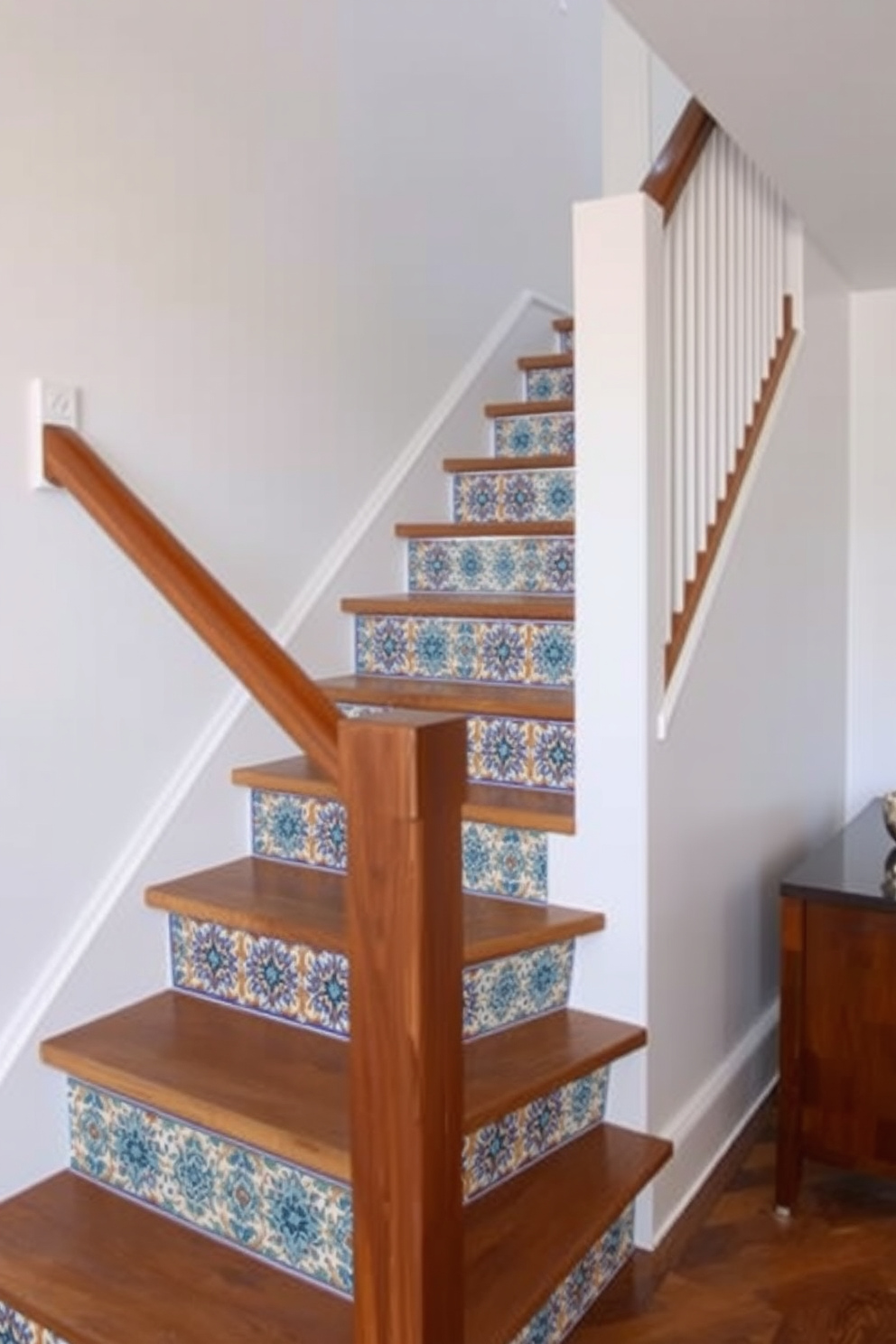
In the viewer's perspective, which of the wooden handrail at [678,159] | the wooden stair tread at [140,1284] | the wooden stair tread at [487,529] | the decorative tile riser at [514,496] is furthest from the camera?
the decorative tile riser at [514,496]

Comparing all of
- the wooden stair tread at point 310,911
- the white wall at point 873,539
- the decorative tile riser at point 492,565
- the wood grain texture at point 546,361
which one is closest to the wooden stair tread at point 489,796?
the wooden stair tread at point 310,911

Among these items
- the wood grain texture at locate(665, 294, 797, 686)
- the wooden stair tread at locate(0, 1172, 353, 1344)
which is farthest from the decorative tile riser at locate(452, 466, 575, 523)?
the wooden stair tread at locate(0, 1172, 353, 1344)

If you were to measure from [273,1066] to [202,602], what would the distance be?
2.52 ft

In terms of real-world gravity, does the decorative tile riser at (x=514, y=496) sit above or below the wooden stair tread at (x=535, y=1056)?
above

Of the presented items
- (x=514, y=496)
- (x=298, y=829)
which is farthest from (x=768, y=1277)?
(x=514, y=496)

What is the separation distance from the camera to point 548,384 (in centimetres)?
349

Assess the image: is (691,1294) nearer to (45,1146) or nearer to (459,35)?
(45,1146)

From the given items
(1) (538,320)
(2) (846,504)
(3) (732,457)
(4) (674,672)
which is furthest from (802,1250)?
(1) (538,320)

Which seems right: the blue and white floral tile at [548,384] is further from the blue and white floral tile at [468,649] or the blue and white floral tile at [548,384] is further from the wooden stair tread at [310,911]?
the wooden stair tread at [310,911]

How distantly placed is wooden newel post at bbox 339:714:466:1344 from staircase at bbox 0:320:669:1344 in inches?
2.0

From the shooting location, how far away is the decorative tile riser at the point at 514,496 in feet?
9.67

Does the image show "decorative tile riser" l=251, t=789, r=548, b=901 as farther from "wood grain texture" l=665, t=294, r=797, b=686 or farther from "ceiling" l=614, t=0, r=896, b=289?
"ceiling" l=614, t=0, r=896, b=289

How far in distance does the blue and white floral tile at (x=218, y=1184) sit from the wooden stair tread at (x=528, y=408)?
2.11 meters

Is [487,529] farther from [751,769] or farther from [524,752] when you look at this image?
[751,769]
